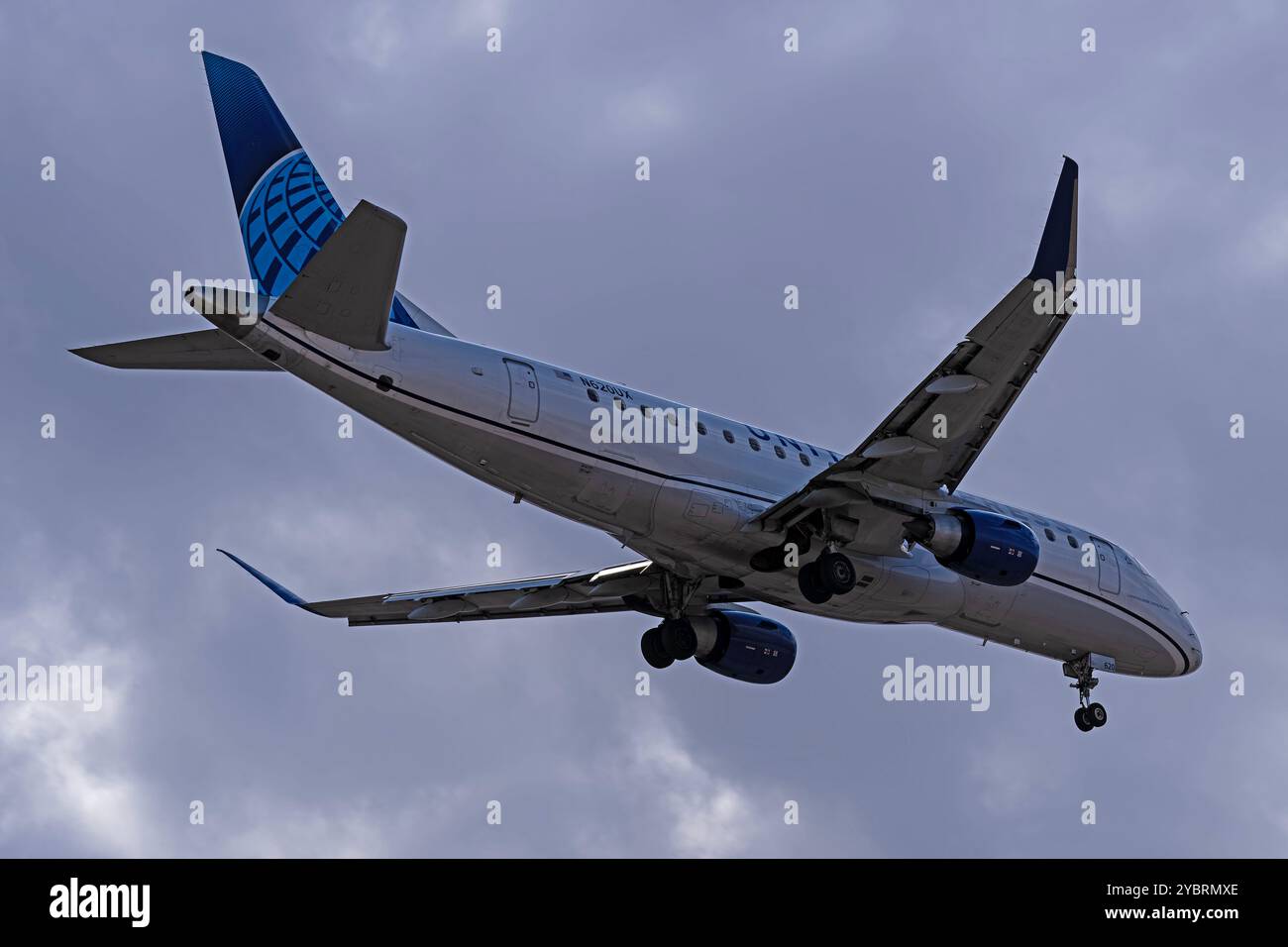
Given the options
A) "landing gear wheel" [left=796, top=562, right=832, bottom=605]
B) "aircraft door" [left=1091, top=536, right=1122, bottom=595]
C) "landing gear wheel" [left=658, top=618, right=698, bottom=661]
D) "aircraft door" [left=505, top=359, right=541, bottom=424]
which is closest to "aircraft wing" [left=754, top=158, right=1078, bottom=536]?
"landing gear wheel" [left=796, top=562, right=832, bottom=605]

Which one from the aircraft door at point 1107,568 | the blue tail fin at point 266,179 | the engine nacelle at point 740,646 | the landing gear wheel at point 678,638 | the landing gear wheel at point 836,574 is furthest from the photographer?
the aircraft door at point 1107,568

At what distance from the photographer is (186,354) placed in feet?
81.7

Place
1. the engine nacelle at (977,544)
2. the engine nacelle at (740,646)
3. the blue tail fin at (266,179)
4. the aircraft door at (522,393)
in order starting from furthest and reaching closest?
the engine nacelle at (740,646)
the blue tail fin at (266,179)
the engine nacelle at (977,544)
the aircraft door at (522,393)

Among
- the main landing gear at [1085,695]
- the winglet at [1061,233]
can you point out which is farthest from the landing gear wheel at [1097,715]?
the winglet at [1061,233]

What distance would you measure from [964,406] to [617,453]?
591 cm

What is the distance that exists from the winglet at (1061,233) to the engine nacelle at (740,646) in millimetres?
11605

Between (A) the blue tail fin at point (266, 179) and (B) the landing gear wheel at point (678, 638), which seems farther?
(B) the landing gear wheel at point (678, 638)

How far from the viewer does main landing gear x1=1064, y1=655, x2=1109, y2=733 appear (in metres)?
34.1

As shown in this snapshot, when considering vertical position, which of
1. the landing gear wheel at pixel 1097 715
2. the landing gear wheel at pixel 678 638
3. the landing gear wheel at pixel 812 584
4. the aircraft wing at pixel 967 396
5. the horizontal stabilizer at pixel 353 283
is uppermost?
the horizontal stabilizer at pixel 353 283

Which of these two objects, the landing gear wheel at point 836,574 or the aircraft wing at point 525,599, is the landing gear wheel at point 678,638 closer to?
the aircraft wing at point 525,599

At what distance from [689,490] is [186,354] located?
→ 8882 mm

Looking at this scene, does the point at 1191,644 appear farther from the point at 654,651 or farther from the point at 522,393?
the point at 522,393

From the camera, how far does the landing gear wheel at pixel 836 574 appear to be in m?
28.7
